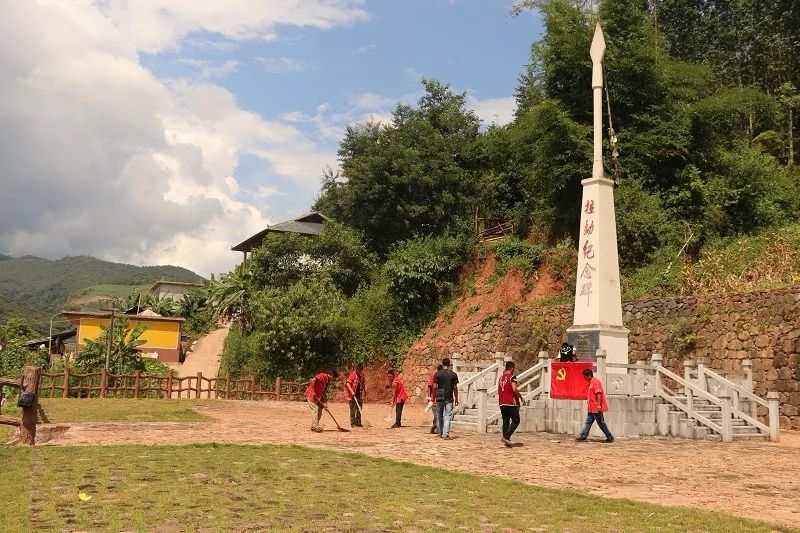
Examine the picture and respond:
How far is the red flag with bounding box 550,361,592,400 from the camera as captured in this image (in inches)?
655

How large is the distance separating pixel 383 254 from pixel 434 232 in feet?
10.8

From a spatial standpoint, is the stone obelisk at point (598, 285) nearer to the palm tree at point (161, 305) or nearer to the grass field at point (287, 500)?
the grass field at point (287, 500)

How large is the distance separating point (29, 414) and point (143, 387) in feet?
60.0

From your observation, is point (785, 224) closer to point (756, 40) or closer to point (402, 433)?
point (756, 40)

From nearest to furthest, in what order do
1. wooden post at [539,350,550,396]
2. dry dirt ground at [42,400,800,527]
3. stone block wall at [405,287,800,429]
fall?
dry dirt ground at [42,400,800,527], wooden post at [539,350,550,396], stone block wall at [405,287,800,429]

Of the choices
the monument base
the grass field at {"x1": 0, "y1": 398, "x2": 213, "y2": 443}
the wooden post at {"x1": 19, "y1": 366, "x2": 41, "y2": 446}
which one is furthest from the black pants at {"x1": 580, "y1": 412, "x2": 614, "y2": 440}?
the wooden post at {"x1": 19, "y1": 366, "x2": 41, "y2": 446}

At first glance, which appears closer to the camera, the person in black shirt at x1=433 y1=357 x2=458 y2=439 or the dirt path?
the person in black shirt at x1=433 y1=357 x2=458 y2=439

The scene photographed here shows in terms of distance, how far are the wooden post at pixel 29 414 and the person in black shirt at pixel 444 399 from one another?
25.7ft

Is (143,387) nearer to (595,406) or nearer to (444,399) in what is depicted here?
(444,399)

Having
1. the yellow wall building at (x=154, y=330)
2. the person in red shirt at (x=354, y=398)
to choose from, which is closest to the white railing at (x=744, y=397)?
the person in red shirt at (x=354, y=398)

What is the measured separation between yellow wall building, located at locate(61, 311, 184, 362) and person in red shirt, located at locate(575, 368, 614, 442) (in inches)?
1475

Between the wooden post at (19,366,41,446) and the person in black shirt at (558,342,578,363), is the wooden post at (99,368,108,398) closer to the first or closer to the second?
the wooden post at (19,366,41,446)

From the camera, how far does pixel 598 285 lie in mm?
18203

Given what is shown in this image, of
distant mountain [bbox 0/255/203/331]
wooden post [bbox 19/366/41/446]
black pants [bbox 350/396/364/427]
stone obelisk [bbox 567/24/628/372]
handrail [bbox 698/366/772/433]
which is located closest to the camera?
Answer: wooden post [bbox 19/366/41/446]
